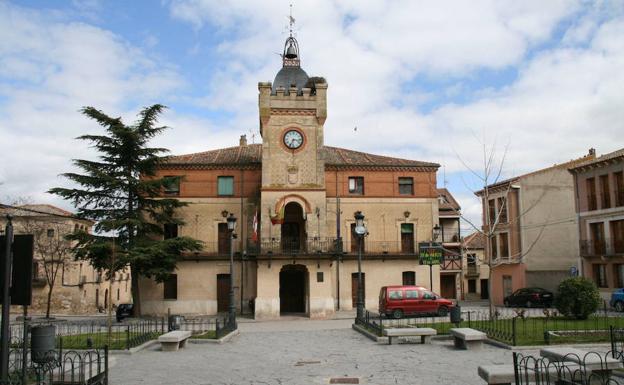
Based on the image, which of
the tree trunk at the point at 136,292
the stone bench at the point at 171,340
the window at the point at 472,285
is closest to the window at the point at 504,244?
the window at the point at 472,285

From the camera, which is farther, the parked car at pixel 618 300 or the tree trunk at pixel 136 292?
the tree trunk at pixel 136 292

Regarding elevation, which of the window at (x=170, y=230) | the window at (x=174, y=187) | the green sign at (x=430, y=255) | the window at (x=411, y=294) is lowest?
the window at (x=411, y=294)

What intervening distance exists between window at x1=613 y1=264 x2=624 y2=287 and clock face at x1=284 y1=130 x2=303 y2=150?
67.8 ft

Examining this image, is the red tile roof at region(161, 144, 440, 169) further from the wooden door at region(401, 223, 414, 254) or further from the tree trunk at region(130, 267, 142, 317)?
the tree trunk at region(130, 267, 142, 317)

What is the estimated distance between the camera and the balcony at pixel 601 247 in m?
34.0

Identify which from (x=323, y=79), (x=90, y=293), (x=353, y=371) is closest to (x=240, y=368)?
(x=353, y=371)

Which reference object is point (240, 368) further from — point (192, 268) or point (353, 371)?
point (192, 268)

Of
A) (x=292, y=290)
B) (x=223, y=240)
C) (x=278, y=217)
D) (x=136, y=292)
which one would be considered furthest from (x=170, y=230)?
(x=292, y=290)

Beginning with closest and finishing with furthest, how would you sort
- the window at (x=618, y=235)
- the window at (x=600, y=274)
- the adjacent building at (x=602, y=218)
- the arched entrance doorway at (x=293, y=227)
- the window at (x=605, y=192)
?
the window at (x=618, y=235) → the adjacent building at (x=602, y=218) → the window at (x=605, y=192) → the window at (x=600, y=274) → the arched entrance doorway at (x=293, y=227)

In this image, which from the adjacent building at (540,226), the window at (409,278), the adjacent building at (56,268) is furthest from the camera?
the adjacent building at (56,268)

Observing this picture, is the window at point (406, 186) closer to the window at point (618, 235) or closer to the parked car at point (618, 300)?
the window at point (618, 235)

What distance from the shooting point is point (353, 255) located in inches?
1426

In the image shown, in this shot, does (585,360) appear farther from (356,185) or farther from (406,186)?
(406,186)

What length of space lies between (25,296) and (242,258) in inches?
1065
